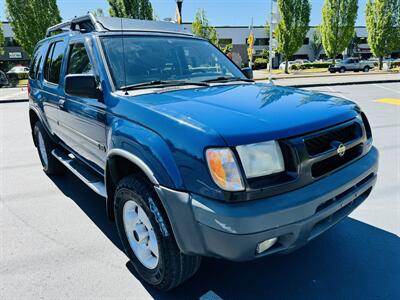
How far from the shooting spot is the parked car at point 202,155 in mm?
1870

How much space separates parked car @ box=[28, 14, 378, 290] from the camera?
187 centimetres

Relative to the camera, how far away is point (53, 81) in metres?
4.13

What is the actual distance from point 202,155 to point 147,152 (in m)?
0.47

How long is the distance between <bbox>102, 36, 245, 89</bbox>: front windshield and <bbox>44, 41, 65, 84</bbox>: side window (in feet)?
3.79

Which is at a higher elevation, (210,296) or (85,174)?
(85,174)

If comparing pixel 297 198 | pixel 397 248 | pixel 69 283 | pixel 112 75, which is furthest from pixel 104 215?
pixel 397 248

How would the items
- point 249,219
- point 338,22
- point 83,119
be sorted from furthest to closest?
point 338,22 → point 83,119 → point 249,219

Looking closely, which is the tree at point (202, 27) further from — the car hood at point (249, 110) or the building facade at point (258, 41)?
the car hood at point (249, 110)

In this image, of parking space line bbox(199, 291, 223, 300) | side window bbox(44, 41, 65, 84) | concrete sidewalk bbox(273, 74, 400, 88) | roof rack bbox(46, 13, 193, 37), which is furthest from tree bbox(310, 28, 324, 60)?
parking space line bbox(199, 291, 223, 300)

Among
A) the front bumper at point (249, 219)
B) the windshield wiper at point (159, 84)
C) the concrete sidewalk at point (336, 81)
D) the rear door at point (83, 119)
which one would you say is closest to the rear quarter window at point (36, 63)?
the rear door at point (83, 119)

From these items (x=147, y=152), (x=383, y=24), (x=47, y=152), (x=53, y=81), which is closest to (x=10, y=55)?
(x=383, y=24)

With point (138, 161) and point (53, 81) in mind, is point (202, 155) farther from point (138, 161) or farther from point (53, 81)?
point (53, 81)

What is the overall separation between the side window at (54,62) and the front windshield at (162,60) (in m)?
1.15

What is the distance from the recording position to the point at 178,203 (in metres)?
1.98
